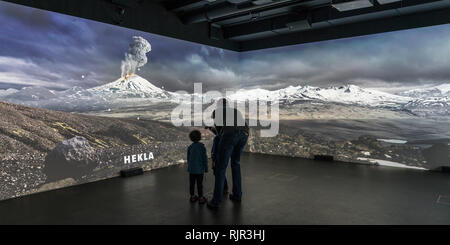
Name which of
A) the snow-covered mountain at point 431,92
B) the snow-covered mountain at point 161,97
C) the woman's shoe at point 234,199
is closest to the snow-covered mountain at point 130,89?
the snow-covered mountain at point 161,97

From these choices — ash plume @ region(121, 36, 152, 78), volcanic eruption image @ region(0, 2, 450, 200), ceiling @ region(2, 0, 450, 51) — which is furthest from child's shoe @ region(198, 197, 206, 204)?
ceiling @ region(2, 0, 450, 51)

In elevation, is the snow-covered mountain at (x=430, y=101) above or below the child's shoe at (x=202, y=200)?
above

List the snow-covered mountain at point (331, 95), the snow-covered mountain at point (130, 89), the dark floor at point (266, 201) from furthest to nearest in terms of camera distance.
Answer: the snow-covered mountain at point (331, 95)
the snow-covered mountain at point (130, 89)
the dark floor at point (266, 201)

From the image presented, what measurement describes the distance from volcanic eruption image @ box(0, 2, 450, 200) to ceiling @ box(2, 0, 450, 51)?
0.58ft

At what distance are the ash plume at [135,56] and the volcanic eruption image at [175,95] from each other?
2cm

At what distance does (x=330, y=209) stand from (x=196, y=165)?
69.1 inches

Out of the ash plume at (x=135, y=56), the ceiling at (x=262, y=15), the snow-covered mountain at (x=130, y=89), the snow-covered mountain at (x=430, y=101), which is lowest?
the snow-covered mountain at (x=430, y=101)

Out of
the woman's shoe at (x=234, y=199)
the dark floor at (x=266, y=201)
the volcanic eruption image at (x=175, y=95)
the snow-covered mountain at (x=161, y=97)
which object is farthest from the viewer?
the snow-covered mountain at (x=161, y=97)

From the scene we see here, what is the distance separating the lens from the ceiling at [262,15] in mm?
4793

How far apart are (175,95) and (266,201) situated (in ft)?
11.6

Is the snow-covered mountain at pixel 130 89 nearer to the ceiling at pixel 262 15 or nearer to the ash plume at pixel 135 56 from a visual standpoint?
the ash plume at pixel 135 56

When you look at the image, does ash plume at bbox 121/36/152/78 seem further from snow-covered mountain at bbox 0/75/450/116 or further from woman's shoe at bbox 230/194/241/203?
woman's shoe at bbox 230/194/241/203
